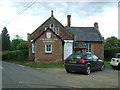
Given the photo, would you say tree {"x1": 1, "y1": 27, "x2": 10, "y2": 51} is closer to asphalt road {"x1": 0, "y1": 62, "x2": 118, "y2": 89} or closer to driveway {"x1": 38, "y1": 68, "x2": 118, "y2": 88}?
asphalt road {"x1": 0, "y1": 62, "x2": 118, "y2": 89}

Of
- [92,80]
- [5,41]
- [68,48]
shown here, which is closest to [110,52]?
[68,48]

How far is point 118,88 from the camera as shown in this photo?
925 cm

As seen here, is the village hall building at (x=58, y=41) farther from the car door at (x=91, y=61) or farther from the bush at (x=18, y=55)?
the car door at (x=91, y=61)

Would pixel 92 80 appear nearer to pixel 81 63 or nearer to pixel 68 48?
pixel 81 63

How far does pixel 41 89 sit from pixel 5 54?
35678 mm

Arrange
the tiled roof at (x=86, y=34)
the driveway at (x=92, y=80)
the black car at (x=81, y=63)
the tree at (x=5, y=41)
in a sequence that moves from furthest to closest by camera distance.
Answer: the tree at (x=5, y=41) < the tiled roof at (x=86, y=34) < the black car at (x=81, y=63) < the driveway at (x=92, y=80)

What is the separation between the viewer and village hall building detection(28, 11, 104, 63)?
27.2 meters

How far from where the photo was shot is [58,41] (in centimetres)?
2748

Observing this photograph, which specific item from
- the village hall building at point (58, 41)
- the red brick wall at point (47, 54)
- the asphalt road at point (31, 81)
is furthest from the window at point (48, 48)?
the asphalt road at point (31, 81)

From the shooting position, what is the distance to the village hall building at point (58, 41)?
89.3ft

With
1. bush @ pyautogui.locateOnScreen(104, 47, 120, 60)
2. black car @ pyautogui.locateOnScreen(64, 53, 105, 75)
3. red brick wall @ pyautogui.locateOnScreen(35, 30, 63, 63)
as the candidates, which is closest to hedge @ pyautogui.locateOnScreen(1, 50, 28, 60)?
red brick wall @ pyautogui.locateOnScreen(35, 30, 63, 63)

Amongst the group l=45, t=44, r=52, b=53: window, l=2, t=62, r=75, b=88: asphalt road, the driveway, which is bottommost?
the driveway

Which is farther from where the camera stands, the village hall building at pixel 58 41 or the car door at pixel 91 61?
the village hall building at pixel 58 41

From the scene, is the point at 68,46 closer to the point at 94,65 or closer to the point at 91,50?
the point at 91,50
